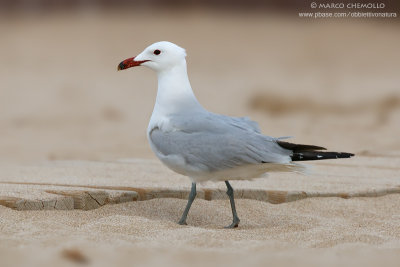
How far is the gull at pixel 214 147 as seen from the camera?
324cm

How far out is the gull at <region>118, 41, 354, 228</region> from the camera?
10.6 ft

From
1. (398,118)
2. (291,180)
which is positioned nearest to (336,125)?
(398,118)

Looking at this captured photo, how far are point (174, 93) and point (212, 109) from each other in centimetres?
633

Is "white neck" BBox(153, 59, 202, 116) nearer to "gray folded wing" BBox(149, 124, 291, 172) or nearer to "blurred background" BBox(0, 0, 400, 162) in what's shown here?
"gray folded wing" BBox(149, 124, 291, 172)

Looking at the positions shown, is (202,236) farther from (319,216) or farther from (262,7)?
(262,7)

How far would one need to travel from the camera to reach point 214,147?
130 inches

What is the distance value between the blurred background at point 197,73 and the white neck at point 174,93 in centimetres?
223

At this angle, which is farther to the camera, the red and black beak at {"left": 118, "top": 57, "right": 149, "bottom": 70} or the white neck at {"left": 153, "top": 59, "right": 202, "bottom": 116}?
the red and black beak at {"left": 118, "top": 57, "right": 149, "bottom": 70}

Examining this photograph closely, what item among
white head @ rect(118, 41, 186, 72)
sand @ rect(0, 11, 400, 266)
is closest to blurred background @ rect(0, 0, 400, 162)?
sand @ rect(0, 11, 400, 266)

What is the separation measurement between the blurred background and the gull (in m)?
2.28

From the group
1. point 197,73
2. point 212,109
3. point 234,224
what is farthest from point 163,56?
point 197,73

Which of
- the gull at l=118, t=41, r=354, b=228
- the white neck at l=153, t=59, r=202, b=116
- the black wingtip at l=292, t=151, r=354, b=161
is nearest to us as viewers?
the black wingtip at l=292, t=151, r=354, b=161

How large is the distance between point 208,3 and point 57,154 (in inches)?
405

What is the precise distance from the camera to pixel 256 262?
240 cm
